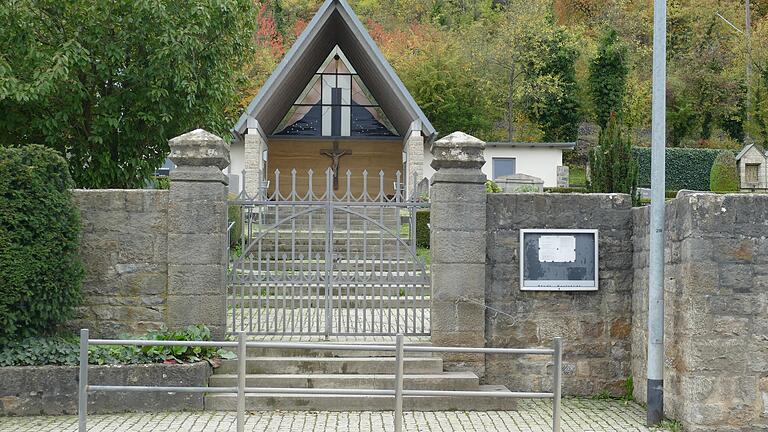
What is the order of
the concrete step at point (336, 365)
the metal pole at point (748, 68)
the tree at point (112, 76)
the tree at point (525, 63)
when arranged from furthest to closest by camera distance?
the tree at point (525, 63) → the metal pole at point (748, 68) → the tree at point (112, 76) → the concrete step at point (336, 365)

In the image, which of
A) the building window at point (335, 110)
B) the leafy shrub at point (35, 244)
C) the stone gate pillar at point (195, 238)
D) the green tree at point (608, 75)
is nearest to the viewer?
the leafy shrub at point (35, 244)

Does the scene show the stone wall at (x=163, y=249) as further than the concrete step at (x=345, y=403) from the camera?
Yes

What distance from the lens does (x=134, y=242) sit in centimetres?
922

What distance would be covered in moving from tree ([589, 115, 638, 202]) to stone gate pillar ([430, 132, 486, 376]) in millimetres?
10515

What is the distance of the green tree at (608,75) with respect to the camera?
41406 mm

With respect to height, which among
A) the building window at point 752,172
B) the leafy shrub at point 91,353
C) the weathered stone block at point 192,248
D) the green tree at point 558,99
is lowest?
the leafy shrub at point 91,353

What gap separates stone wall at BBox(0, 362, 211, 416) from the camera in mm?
8180

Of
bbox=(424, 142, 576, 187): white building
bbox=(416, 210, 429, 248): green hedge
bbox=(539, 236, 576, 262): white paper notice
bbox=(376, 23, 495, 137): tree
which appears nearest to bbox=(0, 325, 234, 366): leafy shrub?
bbox=(539, 236, 576, 262): white paper notice

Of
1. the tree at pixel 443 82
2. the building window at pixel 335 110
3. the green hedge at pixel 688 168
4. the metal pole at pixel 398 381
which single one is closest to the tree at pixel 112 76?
the metal pole at pixel 398 381

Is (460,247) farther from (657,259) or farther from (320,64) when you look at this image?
(320,64)

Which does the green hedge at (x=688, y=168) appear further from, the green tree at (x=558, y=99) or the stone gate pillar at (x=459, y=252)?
the stone gate pillar at (x=459, y=252)

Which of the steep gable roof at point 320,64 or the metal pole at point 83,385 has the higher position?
the steep gable roof at point 320,64

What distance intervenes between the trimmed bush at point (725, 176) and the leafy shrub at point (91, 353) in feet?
78.4

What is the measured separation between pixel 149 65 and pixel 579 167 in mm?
32210
